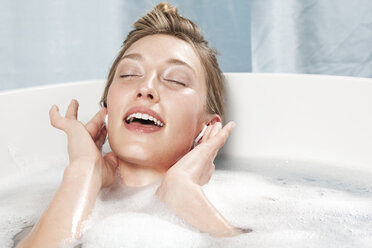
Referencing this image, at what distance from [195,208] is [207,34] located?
1.43m

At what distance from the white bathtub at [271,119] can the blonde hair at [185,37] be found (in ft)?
0.57

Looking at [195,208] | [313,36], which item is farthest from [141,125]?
[313,36]

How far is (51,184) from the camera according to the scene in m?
1.31

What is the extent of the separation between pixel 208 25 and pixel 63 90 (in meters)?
0.99

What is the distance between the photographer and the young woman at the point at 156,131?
3.26 feet

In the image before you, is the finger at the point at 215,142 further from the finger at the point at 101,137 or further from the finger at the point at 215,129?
the finger at the point at 101,137

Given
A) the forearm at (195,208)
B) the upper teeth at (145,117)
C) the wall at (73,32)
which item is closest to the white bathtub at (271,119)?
the upper teeth at (145,117)

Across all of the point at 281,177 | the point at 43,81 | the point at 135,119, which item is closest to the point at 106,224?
the point at 135,119

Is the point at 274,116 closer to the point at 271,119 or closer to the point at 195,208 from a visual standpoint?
the point at 271,119

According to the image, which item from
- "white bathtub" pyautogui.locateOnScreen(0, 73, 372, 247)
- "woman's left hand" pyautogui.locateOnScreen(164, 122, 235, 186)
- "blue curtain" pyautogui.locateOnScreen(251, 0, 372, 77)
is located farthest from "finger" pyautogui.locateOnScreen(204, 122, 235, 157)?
"blue curtain" pyautogui.locateOnScreen(251, 0, 372, 77)

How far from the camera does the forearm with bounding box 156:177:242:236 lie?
95 centimetres

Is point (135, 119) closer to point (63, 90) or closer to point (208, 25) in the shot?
point (63, 90)

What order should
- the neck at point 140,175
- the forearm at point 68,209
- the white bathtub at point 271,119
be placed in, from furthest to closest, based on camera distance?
the white bathtub at point 271,119 → the neck at point 140,175 → the forearm at point 68,209

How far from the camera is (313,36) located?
222cm
